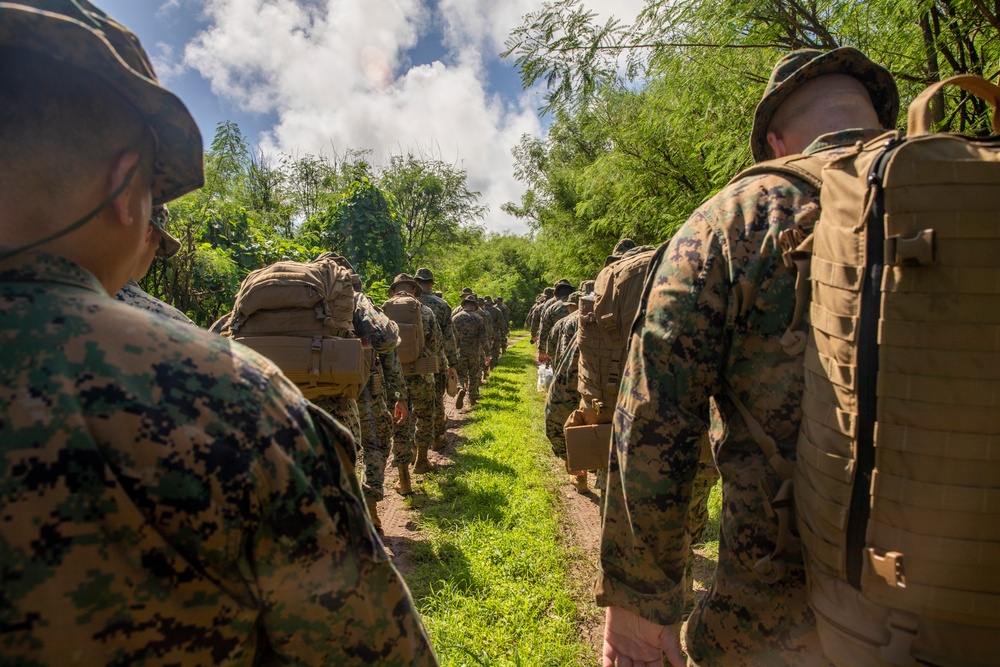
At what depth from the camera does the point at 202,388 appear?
847 mm

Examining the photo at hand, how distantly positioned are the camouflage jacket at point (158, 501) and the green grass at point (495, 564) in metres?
2.64

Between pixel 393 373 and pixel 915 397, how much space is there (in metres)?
4.38

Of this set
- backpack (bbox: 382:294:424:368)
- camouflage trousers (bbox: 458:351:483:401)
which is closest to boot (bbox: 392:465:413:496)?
backpack (bbox: 382:294:424:368)

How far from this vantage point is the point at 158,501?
0.80 metres

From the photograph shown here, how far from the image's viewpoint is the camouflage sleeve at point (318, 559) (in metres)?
0.89

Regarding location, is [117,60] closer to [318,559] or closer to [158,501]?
[158,501]

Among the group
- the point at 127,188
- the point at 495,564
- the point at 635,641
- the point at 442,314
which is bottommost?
the point at 495,564

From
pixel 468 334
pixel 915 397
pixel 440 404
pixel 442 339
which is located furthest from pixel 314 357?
pixel 468 334

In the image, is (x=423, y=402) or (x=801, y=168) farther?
(x=423, y=402)

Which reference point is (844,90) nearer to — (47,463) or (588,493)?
(47,463)

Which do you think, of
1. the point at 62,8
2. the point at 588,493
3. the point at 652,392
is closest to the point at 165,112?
the point at 62,8

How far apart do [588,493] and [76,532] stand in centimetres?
566

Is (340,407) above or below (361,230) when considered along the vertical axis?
below

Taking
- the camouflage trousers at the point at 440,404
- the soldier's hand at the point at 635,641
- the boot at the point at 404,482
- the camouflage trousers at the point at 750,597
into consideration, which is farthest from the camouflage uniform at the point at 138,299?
the camouflage trousers at the point at 440,404
